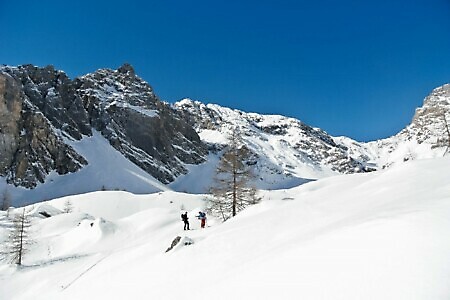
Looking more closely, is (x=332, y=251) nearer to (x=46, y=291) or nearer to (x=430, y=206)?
(x=430, y=206)

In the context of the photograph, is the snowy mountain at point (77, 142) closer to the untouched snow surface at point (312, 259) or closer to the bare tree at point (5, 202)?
the bare tree at point (5, 202)

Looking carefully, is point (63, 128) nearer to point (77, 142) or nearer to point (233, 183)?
point (77, 142)

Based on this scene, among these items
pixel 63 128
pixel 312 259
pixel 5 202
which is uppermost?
pixel 63 128

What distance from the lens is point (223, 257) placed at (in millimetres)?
9844

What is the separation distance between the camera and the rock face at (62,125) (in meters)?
125

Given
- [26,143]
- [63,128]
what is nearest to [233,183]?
[26,143]

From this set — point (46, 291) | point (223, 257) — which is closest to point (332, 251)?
point (223, 257)

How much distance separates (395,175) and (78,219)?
33327 millimetres

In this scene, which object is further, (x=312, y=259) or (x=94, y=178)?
(x=94, y=178)

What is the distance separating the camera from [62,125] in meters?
147

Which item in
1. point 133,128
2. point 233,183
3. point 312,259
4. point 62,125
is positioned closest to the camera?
point 312,259

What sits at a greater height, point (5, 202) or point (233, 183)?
point (233, 183)

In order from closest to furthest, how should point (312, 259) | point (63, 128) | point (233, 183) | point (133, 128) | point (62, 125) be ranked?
point (312, 259) → point (233, 183) → point (63, 128) → point (62, 125) → point (133, 128)

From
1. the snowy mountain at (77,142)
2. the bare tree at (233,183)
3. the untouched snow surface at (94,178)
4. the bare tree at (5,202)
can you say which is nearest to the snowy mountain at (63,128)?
the snowy mountain at (77,142)
